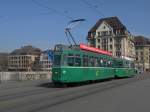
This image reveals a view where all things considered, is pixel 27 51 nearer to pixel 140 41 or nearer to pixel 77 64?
pixel 140 41

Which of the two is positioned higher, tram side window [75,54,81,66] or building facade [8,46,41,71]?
building facade [8,46,41,71]

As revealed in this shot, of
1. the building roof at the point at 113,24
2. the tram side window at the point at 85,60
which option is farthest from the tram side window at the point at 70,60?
the building roof at the point at 113,24

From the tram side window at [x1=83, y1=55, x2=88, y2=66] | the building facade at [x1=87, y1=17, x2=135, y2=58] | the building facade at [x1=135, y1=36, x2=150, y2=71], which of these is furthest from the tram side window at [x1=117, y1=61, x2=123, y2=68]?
the building facade at [x1=135, y1=36, x2=150, y2=71]

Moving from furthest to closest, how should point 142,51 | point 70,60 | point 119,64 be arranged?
point 142,51 < point 119,64 < point 70,60

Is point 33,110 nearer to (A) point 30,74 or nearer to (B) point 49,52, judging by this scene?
(B) point 49,52

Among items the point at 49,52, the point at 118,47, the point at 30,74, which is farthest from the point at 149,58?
the point at 49,52

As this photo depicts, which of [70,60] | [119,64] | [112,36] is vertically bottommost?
[70,60]

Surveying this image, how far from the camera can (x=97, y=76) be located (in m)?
31.6

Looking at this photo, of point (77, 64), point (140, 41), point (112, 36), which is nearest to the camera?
point (77, 64)

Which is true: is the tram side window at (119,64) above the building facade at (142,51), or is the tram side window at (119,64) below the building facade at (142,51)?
below

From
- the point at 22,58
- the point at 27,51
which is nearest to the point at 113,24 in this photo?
the point at 22,58

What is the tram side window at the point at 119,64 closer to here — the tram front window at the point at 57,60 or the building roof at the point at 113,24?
the tram front window at the point at 57,60

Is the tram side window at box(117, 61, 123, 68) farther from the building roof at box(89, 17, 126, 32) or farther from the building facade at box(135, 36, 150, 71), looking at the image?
the building facade at box(135, 36, 150, 71)

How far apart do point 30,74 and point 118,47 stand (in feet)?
295
